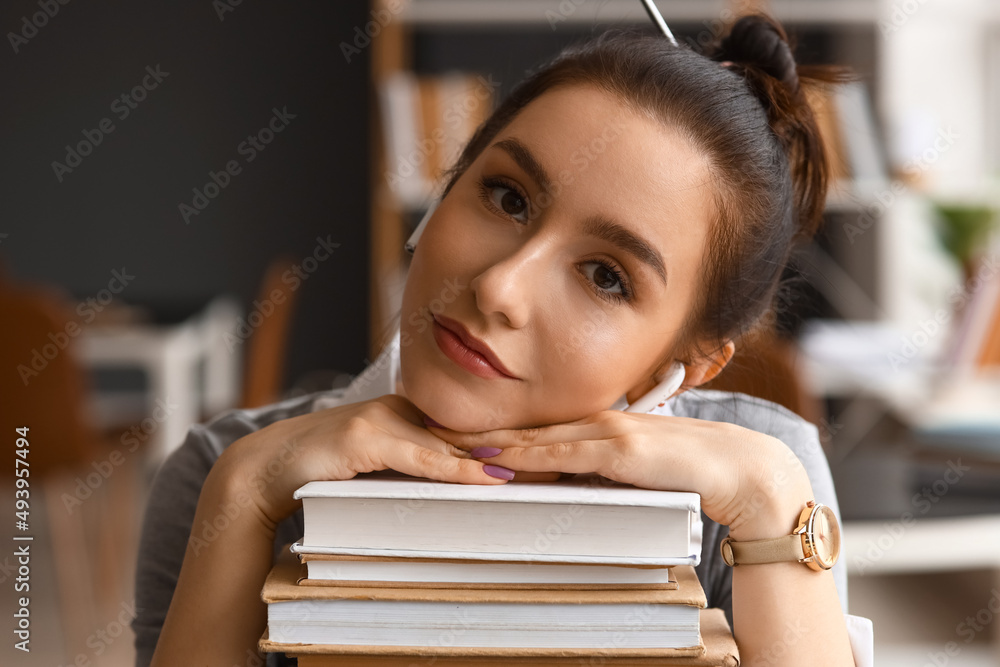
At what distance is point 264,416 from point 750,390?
0.73 metres

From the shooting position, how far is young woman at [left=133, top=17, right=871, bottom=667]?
0.71 meters

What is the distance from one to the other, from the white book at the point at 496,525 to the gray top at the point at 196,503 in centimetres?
30

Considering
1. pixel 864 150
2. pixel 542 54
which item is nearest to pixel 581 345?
pixel 864 150

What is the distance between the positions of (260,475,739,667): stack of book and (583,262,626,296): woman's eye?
196mm

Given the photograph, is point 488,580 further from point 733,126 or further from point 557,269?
point 733,126

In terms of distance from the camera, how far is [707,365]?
0.90 meters

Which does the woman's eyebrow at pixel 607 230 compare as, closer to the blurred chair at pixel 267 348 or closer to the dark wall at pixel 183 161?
the blurred chair at pixel 267 348

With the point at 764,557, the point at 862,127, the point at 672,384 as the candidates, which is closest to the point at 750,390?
the point at 672,384

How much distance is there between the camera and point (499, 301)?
704 millimetres

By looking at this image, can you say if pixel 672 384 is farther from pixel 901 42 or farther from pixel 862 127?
pixel 901 42

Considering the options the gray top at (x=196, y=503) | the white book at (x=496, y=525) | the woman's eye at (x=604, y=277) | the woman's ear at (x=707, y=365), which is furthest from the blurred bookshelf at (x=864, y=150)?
the white book at (x=496, y=525)

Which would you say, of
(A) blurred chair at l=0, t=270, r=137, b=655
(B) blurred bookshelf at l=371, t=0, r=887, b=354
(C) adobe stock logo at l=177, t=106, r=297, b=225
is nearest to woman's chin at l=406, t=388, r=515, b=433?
(A) blurred chair at l=0, t=270, r=137, b=655

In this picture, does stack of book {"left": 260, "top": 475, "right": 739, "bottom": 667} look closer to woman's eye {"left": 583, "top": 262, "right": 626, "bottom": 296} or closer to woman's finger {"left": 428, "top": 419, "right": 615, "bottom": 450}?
woman's finger {"left": 428, "top": 419, "right": 615, "bottom": 450}

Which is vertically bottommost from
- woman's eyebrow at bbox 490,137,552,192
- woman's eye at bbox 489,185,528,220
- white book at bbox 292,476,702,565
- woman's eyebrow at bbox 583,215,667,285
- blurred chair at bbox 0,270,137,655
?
blurred chair at bbox 0,270,137,655
